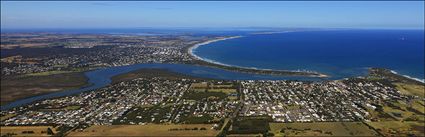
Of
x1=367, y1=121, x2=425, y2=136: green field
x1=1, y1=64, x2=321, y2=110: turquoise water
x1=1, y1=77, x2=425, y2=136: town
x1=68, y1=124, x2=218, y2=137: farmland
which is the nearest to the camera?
x1=367, y1=121, x2=425, y2=136: green field

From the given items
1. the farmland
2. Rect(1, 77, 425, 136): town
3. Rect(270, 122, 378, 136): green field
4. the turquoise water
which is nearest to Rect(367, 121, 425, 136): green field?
Rect(270, 122, 378, 136): green field

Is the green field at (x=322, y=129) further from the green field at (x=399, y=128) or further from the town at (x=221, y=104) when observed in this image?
the town at (x=221, y=104)

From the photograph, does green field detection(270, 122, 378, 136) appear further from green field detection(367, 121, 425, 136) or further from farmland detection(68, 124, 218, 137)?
farmland detection(68, 124, 218, 137)

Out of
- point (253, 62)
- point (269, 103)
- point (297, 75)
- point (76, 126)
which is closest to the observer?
point (76, 126)

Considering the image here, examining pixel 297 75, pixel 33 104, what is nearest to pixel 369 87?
pixel 297 75

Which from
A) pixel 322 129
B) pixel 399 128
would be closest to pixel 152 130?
pixel 322 129

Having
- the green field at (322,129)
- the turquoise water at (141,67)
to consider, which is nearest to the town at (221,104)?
the green field at (322,129)

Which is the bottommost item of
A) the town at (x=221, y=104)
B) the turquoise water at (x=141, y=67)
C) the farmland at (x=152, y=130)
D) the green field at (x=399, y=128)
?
the farmland at (x=152, y=130)

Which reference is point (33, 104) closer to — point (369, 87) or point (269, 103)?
point (269, 103)

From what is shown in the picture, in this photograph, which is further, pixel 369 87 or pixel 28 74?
pixel 28 74

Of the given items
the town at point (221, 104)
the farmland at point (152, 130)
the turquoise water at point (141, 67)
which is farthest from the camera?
the turquoise water at point (141, 67)

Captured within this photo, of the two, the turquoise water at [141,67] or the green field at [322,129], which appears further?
the turquoise water at [141,67]
